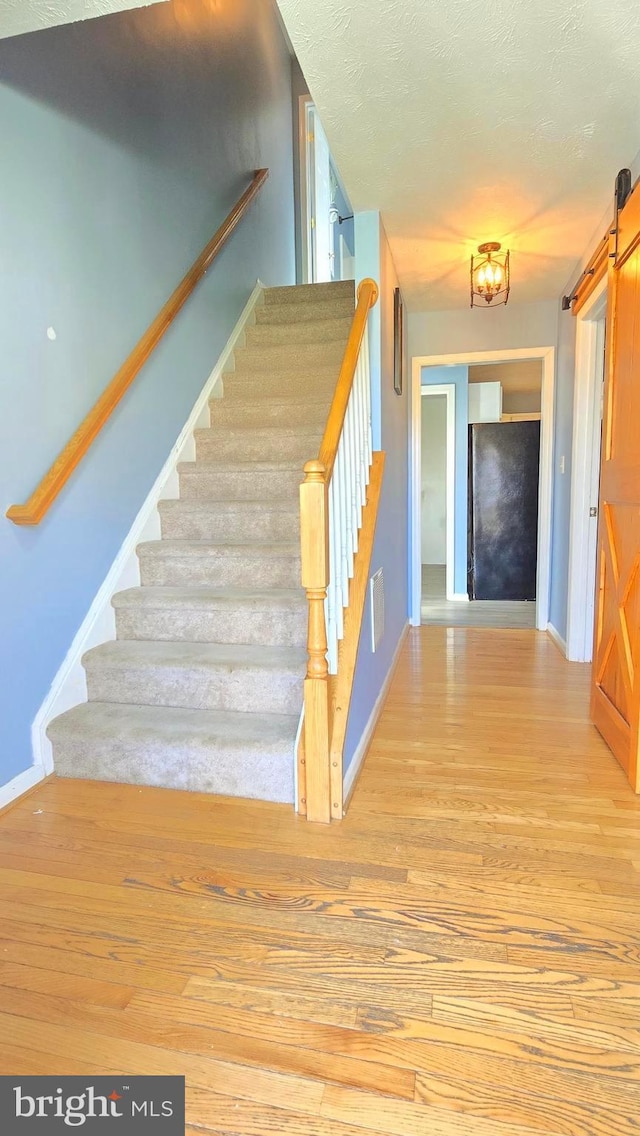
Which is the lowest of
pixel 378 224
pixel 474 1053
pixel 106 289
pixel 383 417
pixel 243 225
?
pixel 474 1053

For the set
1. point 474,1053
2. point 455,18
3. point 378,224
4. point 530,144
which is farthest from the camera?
point 378,224

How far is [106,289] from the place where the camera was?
2.37 metres

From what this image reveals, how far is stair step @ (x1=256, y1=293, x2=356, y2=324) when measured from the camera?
379cm

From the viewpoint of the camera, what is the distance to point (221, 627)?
235cm

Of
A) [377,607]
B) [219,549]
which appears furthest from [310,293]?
[377,607]

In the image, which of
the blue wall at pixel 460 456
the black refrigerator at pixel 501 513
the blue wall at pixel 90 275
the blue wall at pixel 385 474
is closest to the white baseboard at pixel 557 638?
the blue wall at pixel 385 474

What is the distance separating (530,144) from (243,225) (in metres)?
2.37

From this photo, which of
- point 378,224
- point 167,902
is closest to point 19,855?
point 167,902

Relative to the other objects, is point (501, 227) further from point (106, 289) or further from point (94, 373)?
point (94, 373)

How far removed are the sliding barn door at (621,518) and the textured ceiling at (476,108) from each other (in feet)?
1.18

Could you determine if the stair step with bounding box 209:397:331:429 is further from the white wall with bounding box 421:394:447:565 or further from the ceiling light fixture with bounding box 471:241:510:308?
the white wall with bounding box 421:394:447:565

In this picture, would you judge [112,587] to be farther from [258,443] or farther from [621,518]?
[621,518]

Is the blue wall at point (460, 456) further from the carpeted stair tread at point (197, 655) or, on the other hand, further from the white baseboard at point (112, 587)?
the carpeted stair tread at point (197, 655)

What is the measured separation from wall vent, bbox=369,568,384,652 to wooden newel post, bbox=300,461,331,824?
2.48ft
